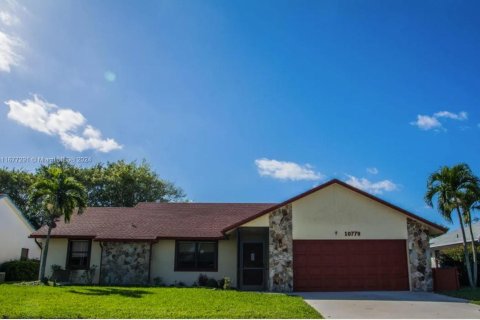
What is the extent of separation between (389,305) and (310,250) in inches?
218

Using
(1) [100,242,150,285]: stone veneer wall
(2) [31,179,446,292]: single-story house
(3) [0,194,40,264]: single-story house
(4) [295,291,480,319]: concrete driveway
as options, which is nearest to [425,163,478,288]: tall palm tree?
(2) [31,179,446,292]: single-story house

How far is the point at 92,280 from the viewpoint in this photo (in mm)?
21984

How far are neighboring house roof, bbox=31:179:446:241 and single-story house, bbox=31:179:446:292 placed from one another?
0.35ft

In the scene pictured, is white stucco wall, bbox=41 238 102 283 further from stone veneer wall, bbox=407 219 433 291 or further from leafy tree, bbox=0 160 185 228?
leafy tree, bbox=0 160 185 228

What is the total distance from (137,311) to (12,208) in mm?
21466

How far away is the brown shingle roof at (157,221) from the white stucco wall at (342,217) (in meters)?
4.37

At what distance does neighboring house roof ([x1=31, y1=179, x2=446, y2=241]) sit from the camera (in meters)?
21.7

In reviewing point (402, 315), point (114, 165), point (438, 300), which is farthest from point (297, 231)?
point (114, 165)

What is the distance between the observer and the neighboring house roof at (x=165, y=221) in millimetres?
21672

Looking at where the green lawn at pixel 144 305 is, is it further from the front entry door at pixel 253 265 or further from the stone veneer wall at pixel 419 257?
the stone veneer wall at pixel 419 257

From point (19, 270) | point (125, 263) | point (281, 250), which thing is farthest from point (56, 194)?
point (281, 250)

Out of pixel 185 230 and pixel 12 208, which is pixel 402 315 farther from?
pixel 12 208

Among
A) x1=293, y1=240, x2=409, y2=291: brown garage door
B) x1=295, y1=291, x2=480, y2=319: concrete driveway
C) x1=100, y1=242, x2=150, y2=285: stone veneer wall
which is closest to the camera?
x1=295, y1=291, x2=480, y2=319: concrete driveway

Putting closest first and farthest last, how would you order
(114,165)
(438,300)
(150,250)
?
(438,300) → (150,250) → (114,165)
